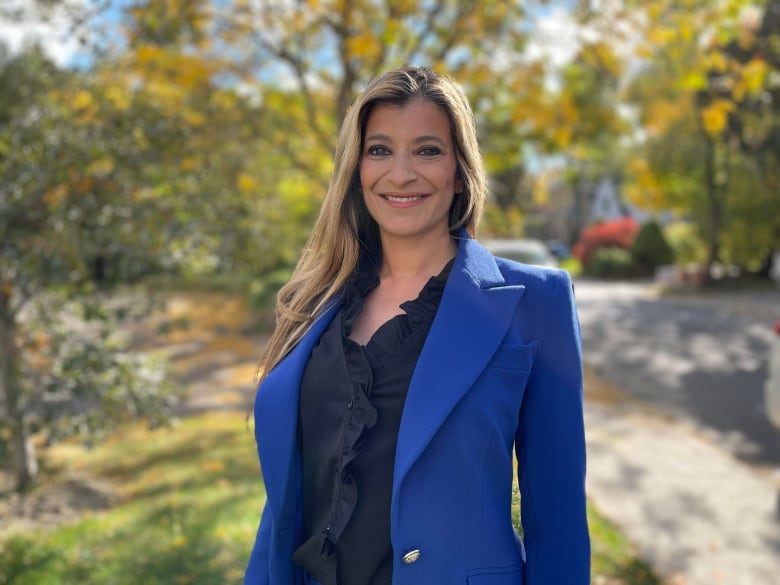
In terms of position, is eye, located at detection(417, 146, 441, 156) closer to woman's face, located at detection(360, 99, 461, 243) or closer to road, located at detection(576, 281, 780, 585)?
woman's face, located at detection(360, 99, 461, 243)

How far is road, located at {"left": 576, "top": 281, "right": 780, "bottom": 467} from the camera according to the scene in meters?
8.15

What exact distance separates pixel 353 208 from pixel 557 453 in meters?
0.99

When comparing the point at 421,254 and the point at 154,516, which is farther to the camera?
the point at 154,516

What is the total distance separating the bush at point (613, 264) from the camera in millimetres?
28188

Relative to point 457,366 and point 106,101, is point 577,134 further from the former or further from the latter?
point 457,366

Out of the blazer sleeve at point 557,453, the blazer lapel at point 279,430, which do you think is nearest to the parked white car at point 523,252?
the blazer lapel at point 279,430

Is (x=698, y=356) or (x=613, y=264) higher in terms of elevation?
(x=698, y=356)

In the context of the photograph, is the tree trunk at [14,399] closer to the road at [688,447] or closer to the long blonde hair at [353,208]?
the long blonde hair at [353,208]

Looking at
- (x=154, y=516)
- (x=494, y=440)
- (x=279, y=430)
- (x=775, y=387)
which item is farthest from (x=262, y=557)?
(x=775, y=387)

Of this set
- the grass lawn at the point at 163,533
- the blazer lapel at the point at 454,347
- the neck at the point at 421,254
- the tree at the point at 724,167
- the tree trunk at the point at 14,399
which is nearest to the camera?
the blazer lapel at the point at 454,347

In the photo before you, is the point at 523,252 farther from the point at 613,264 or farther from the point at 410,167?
the point at 613,264

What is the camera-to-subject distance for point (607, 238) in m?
30.5

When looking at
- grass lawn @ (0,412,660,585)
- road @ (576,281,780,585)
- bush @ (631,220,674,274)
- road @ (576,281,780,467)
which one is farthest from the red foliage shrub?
grass lawn @ (0,412,660,585)

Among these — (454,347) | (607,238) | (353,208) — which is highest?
(353,208)
